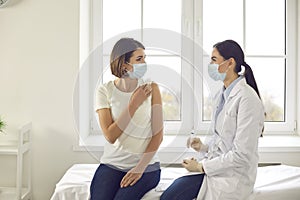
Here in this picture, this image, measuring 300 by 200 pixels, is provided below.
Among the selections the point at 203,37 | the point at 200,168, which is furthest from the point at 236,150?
the point at 203,37

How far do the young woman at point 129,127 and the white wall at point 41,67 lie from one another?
2.13 feet

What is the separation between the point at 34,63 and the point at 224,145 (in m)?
1.28

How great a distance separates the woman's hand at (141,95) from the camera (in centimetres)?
189

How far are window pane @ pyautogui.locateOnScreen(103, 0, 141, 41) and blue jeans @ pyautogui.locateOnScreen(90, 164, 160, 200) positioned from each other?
1.14 m

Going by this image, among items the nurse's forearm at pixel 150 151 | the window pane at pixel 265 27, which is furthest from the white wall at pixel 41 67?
the window pane at pixel 265 27

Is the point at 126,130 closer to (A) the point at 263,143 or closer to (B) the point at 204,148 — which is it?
(B) the point at 204,148

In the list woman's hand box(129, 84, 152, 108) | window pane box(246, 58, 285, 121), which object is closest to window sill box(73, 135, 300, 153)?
window pane box(246, 58, 285, 121)

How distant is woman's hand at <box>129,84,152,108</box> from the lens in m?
1.89

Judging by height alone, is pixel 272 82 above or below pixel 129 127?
above

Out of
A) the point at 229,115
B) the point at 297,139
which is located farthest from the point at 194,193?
the point at 297,139

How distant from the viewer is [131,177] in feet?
6.22

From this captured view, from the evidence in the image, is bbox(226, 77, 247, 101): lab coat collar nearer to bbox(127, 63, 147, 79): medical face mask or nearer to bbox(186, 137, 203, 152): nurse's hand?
bbox(186, 137, 203, 152): nurse's hand

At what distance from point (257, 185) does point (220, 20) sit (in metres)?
1.31

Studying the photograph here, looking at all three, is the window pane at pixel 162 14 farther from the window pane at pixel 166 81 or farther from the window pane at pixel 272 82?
the window pane at pixel 166 81
